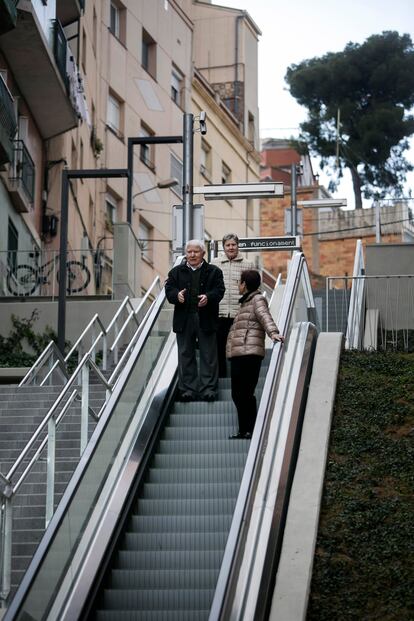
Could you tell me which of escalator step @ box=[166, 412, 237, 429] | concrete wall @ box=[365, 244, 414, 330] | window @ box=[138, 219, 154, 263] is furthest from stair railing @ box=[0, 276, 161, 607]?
Answer: window @ box=[138, 219, 154, 263]

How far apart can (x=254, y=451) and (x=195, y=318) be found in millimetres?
3588

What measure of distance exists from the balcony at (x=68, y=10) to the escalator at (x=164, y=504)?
22411 millimetres

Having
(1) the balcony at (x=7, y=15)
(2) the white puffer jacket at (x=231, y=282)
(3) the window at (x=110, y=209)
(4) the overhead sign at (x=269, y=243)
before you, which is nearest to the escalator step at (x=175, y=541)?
(2) the white puffer jacket at (x=231, y=282)

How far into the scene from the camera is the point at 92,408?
18266mm

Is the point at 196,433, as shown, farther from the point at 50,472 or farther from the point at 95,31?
the point at 95,31

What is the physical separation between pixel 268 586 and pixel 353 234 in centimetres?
5463

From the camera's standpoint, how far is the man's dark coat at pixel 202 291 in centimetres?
1619

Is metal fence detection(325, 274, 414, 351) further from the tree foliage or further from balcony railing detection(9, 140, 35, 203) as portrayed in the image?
the tree foliage

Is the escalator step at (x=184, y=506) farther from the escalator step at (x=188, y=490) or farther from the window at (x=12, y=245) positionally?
the window at (x=12, y=245)

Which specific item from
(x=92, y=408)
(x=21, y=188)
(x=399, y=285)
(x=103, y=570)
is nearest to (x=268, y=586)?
(x=103, y=570)

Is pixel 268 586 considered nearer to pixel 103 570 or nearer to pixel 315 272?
pixel 103 570

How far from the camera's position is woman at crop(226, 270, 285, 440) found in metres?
15.0

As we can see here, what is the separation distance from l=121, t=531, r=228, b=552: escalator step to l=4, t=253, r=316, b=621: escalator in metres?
0.01

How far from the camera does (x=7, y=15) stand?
90.7ft
